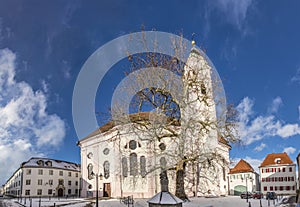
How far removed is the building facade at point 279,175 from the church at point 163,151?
16.7m

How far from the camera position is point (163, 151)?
24984 millimetres

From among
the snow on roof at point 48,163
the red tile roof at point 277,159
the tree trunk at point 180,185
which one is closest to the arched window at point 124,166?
the tree trunk at point 180,185

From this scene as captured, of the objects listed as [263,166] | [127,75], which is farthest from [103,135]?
[263,166]

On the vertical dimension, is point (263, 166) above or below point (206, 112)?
below

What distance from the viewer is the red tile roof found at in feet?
176

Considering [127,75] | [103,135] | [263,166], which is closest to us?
[127,75]

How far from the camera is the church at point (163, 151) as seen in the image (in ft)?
68.7

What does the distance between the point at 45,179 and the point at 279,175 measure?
1716 inches

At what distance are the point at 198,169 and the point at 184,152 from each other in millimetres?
9923

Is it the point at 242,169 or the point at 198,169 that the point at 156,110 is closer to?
the point at 198,169

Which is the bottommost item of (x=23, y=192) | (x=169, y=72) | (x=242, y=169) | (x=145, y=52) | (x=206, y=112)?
(x=23, y=192)

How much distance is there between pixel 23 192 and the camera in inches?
1956

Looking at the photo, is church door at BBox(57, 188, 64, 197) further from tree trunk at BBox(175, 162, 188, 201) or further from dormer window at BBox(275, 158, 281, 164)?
dormer window at BBox(275, 158, 281, 164)

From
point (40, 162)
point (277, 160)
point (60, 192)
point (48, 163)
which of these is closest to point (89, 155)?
point (40, 162)
